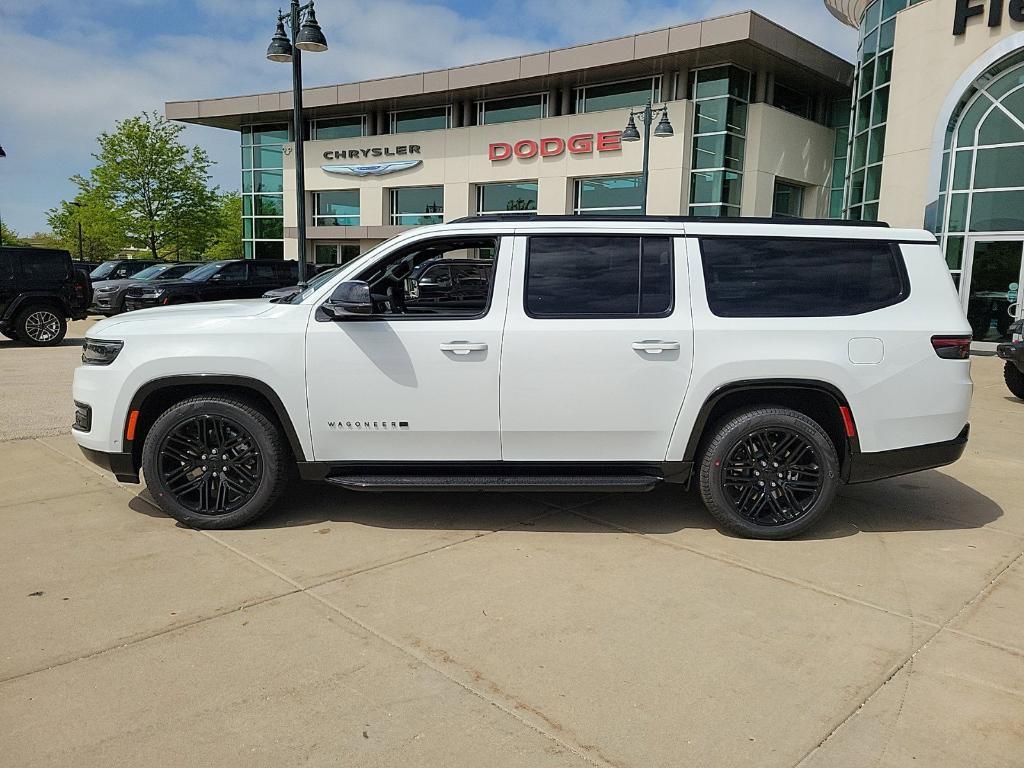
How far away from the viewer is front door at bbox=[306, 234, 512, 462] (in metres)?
4.59

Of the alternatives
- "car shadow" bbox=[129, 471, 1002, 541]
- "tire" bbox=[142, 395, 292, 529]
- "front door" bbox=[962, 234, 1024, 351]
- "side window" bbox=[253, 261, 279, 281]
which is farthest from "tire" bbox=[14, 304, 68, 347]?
"front door" bbox=[962, 234, 1024, 351]

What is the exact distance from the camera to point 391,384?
15.1ft

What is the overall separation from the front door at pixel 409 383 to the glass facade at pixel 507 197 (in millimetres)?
28600

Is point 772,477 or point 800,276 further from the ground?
point 800,276

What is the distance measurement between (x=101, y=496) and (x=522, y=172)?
29.2 meters

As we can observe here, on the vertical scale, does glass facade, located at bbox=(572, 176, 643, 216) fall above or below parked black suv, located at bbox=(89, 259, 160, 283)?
above

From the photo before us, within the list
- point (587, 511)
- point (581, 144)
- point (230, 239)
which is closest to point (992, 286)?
point (587, 511)

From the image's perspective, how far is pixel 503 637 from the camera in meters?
3.50

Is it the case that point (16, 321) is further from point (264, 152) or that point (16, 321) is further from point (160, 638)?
point (264, 152)

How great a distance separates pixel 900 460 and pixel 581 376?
1.97m

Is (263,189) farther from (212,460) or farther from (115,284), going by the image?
(212,460)

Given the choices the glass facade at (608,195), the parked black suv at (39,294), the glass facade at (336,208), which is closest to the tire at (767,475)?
the parked black suv at (39,294)

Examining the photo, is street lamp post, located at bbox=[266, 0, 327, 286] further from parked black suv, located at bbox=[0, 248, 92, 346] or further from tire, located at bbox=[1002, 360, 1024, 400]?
tire, located at bbox=[1002, 360, 1024, 400]

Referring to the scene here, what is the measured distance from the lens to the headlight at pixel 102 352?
4.71 metres
